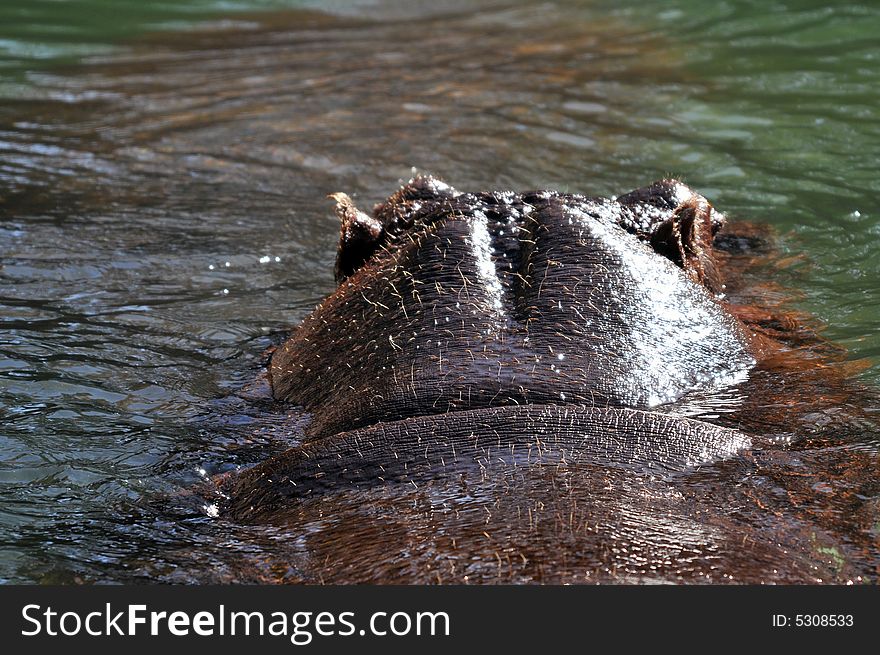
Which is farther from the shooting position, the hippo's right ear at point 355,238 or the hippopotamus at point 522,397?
the hippo's right ear at point 355,238

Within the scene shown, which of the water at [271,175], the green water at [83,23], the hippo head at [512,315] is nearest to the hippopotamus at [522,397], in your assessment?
the hippo head at [512,315]

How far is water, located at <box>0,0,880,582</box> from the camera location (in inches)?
166

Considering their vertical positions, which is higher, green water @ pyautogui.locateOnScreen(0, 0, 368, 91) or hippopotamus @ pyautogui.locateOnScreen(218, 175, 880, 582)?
green water @ pyautogui.locateOnScreen(0, 0, 368, 91)

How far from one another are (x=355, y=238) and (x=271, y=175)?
15.1ft

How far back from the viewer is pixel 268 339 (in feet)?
21.2

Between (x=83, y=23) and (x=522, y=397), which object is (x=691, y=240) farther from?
(x=83, y=23)

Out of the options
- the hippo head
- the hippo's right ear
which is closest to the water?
the hippo head

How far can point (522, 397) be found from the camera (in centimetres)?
394

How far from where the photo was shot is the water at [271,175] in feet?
13.8

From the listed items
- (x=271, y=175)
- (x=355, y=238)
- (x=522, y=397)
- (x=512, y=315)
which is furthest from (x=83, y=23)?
(x=522, y=397)

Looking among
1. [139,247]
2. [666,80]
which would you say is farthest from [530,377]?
[666,80]

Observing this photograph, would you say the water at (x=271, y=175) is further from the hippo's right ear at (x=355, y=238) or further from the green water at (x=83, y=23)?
the hippo's right ear at (x=355, y=238)

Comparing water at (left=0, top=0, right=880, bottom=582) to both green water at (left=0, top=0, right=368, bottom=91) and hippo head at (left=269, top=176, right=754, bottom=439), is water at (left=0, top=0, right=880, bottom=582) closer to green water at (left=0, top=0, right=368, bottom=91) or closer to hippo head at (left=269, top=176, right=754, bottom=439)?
green water at (left=0, top=0, right=368, bottom=91)

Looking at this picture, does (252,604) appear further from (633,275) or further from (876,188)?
(876,188)
